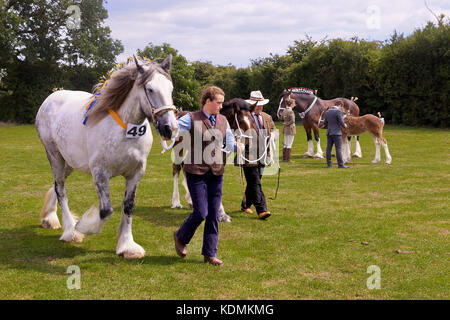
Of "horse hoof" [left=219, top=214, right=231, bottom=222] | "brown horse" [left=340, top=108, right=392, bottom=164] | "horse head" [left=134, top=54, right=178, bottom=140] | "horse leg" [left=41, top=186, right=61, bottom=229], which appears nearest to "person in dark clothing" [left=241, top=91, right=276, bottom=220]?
"horse hoof" [left=219, top=214, right=231, bottom=222]

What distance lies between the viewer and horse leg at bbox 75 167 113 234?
5.37 metres

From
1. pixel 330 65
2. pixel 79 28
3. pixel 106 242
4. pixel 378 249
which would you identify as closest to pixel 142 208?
pixel 106 242

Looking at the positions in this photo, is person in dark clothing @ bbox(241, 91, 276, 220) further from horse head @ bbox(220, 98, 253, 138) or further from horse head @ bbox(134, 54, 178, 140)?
horse head @ bbox(134, 54, 178, 140)

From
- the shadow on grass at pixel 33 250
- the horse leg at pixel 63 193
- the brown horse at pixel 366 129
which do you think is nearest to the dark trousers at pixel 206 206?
the shadow on grass at pixel 33 250

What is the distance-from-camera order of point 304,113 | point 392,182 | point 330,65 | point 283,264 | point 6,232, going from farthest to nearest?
point 330,65
point 304,113
point 392,182
point 6,232
point 283,264

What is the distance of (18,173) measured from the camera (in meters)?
12.9

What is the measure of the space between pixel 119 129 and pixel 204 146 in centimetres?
106

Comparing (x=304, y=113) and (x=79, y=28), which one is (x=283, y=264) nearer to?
(x=304, y=113)

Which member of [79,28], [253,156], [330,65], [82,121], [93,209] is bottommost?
[93,209]

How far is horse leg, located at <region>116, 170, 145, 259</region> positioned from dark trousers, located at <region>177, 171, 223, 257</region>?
0.64 m

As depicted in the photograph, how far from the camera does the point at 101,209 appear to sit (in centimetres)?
546

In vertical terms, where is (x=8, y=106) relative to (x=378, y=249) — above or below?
above

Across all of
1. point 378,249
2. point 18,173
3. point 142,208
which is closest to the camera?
point 378,249

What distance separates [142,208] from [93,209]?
10.2 ft
